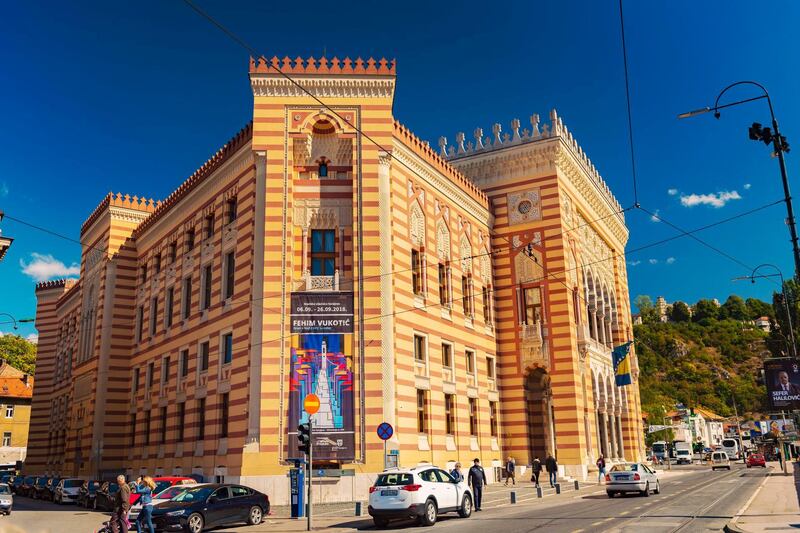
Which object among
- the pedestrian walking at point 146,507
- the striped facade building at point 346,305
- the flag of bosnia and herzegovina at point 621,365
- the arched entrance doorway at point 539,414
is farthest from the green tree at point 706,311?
the pedestrian walking at point 146,507

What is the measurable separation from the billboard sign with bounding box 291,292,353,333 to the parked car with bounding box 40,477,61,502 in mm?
20463

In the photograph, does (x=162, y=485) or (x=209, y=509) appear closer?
(x=209, y=509)

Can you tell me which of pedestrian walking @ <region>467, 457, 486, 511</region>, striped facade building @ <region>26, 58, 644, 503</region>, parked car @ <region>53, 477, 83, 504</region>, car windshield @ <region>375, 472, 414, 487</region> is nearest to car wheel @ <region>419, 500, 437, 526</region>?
car windshield @ <region>375, 472, 414, 487</region>

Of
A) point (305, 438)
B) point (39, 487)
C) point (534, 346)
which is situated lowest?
point (39, 487)

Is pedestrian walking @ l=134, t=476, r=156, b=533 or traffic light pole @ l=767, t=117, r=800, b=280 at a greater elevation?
traffic light pole @ l=767, t=117, r=800, b=280

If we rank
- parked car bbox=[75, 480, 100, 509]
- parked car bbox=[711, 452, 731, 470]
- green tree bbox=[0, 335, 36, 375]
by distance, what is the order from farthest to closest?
green tree bbox=[0, 335, 36, 375]
parked car bbox=[711, 452, 731, 470]
parked car bbox=[75, 480, 100, 509]

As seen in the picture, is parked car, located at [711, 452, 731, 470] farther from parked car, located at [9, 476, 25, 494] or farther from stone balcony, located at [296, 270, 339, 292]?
parked car, located at [9, 476, 25, 494]

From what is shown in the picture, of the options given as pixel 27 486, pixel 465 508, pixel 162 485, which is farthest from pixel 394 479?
pixel 27 486

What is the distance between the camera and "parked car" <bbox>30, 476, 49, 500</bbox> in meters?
38.8

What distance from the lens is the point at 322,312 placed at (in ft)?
88.3

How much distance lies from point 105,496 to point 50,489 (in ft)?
42.7

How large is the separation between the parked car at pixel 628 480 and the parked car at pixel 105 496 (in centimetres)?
2037

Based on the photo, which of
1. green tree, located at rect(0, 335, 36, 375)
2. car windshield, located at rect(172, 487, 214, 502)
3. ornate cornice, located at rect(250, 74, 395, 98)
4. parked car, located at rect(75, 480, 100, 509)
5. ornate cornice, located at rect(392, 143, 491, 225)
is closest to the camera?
car windshield, located at rect(172, 487, 214, 502)

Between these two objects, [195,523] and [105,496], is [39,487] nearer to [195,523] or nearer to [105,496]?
[105,496]
